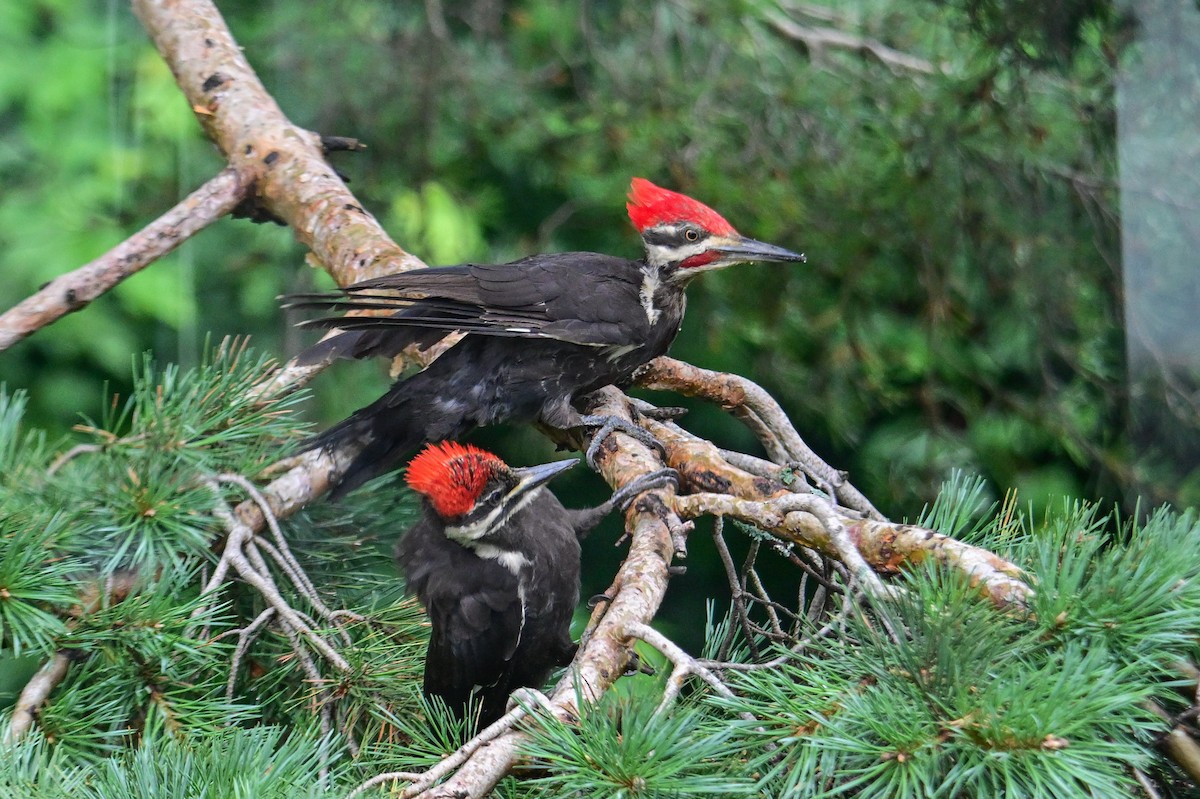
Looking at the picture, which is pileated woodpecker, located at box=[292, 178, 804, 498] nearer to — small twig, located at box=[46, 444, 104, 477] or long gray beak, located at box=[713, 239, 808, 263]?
long gray beak, located at box=[713, 239, 808, 263]

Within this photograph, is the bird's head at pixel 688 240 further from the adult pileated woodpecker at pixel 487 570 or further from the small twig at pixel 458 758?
the small twig at pixel 458 758

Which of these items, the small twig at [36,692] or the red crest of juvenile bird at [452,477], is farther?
the red crest of juvenile bird at [452,477]

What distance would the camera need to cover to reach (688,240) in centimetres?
239

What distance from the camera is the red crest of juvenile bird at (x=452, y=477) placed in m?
1.93

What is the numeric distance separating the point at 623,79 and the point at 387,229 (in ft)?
3.02

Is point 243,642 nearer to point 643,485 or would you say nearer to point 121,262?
point 643,485

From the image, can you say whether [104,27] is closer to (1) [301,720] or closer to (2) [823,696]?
(1) [301,720]

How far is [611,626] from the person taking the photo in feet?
3.98

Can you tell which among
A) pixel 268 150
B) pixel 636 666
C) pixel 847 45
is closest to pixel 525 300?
pixel 268 150

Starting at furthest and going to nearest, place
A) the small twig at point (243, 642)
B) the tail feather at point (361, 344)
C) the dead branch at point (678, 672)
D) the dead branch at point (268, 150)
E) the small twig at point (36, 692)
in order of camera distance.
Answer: the dead branch at point (268, 150), the tail feather at point (361, 344), the small twig at point (243, 642), the small twig at point (36, 692), the dead branch at point (678, 672)

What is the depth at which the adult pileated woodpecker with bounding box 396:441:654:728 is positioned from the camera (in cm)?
194

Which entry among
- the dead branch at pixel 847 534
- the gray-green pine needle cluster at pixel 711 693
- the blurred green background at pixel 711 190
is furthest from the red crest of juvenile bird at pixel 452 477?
the blurred green background at pixel 711 190

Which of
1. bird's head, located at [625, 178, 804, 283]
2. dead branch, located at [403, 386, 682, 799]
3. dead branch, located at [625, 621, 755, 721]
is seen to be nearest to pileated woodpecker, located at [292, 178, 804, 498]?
bird's head, located at [625, 178, 804, 283]

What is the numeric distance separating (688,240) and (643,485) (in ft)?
2.94
